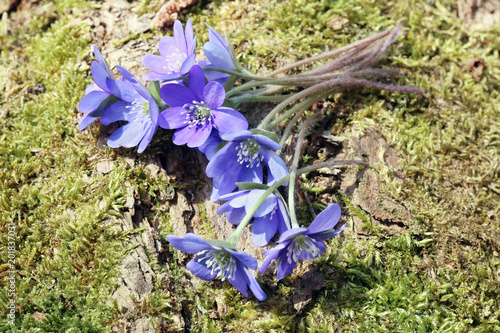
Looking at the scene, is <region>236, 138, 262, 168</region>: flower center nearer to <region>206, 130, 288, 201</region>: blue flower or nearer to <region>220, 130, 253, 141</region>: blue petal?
<region>206, 130, 288, 201</region>: blue flower

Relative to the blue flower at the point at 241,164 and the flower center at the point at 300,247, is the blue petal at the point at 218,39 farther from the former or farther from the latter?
the flower center at the point at 300,247

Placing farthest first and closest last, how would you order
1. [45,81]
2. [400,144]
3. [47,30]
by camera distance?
[47,30] < [45,81] < [400,144]

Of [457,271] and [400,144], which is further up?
[400,144]

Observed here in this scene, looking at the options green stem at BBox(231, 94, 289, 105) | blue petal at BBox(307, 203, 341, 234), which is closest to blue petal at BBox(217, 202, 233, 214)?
blue petal at BBox(307, 203, 341, 234)

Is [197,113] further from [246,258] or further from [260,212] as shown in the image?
[246,258]

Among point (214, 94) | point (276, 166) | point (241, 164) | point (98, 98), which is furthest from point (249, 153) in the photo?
point (98, 98)

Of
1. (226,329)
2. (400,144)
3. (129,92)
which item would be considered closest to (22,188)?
(129,92)

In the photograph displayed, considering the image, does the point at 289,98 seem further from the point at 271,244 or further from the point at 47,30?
the point at 47,30
